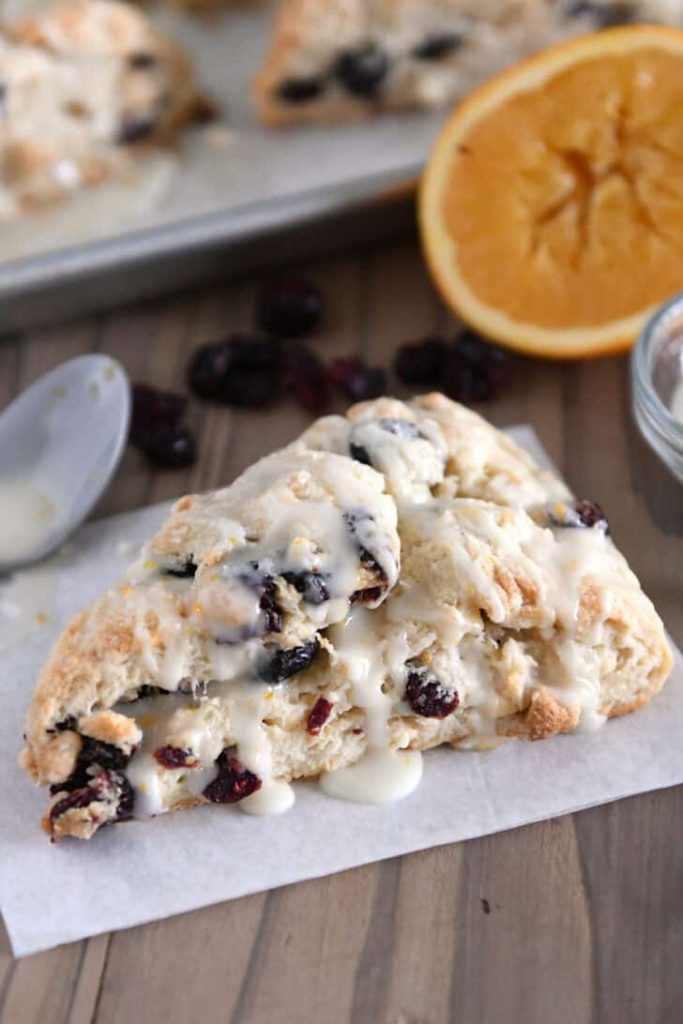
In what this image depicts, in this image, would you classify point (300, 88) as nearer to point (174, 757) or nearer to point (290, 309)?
point (290, 309)

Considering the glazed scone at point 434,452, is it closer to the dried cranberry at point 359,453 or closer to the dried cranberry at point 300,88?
the dried cranberry at point 359,453

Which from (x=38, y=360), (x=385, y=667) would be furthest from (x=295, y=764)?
(x=38, y=360)

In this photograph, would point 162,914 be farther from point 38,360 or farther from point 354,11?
point 354,11

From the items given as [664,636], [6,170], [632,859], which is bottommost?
[632,859]

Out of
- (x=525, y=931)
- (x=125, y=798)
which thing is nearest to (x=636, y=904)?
(x=525, y=931)

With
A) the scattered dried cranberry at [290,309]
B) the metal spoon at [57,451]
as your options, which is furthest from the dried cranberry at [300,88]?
the metal spoon at [57,451]
